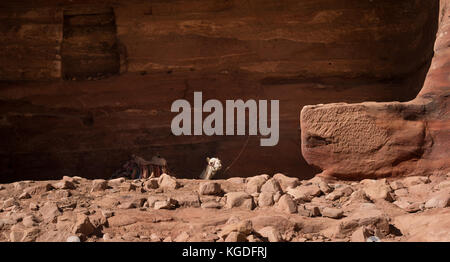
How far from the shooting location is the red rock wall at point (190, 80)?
5438 millimetres

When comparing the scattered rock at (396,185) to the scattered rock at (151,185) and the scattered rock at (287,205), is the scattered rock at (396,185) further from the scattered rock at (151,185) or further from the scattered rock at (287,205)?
the scattered rock at (151,185)

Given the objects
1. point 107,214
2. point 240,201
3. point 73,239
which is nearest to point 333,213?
point 240,201

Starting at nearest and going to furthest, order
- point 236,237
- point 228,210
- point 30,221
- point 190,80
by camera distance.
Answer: point 236,237
point 30,221
point 228,210
point 190,80

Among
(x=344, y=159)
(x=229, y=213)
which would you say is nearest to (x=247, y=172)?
(x=344, y=159)

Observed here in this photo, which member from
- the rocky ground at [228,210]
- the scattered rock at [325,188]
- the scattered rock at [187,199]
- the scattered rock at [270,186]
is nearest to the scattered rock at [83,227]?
the rocky ground at [228,210]

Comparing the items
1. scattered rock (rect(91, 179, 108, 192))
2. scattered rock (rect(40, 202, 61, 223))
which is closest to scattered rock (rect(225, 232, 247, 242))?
scattered rock (rect(40, 202, 61, 223))

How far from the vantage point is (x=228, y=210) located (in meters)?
2.35

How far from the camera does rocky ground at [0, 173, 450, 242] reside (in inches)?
79.7

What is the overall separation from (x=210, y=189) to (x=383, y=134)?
115 cm

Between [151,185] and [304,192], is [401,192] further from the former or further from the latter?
[151,185]

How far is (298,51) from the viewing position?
5.50m

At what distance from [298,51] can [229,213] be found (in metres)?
3.56

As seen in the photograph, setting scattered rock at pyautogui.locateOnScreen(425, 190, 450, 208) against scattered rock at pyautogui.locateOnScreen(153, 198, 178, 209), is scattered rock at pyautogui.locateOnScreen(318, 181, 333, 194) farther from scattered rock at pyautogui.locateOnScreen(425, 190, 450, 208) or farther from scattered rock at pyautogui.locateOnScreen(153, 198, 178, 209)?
scattered rock at pyautogui.locateOnScreen(153, 198, 178, 209)

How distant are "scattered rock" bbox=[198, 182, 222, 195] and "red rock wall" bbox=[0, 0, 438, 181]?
110 inches
